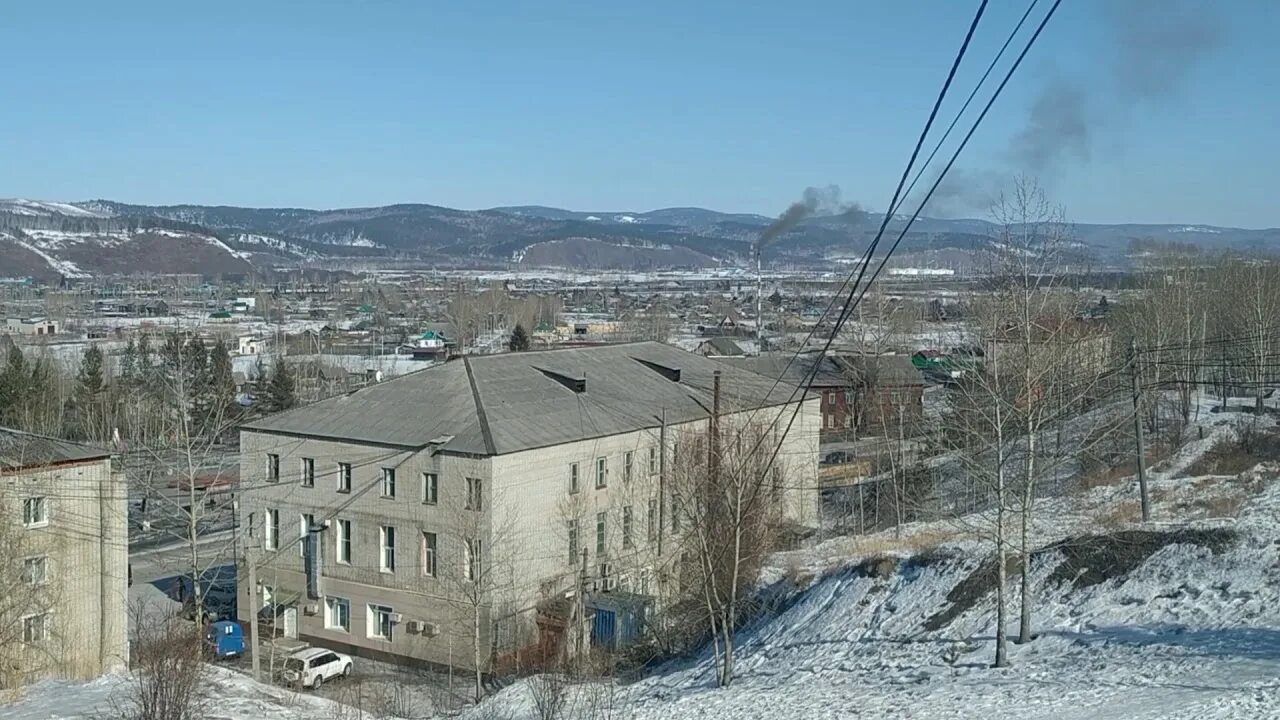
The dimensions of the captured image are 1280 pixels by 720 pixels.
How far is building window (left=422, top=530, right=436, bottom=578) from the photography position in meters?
19.5

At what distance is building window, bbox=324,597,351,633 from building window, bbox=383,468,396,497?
2.05 m

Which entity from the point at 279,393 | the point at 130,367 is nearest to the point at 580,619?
the point at 279,393

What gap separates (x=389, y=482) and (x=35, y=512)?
5.51 meters

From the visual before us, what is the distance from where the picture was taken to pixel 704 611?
54.3 feet

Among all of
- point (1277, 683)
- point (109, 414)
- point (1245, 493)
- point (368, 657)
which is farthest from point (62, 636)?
point (109, 414)

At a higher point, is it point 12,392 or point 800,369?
point 800,369

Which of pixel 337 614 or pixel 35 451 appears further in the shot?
pixel 337 614

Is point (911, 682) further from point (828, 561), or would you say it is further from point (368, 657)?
point (368, 657)

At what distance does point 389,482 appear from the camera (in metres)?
20.0

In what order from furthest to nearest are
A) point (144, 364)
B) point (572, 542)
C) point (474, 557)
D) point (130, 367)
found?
point (130, 367), point (144, 364), point (572, 542), point (474, 557)

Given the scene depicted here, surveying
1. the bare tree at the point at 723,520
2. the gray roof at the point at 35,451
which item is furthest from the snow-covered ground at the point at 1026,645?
the gray roof at the point at 35,451

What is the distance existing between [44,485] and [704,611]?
923 cm

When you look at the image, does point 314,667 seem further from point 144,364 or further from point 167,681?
Result: point 144,364

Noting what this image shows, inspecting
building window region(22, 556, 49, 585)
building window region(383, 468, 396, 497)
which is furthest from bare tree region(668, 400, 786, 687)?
building window region(22, 556, 49, 585)
